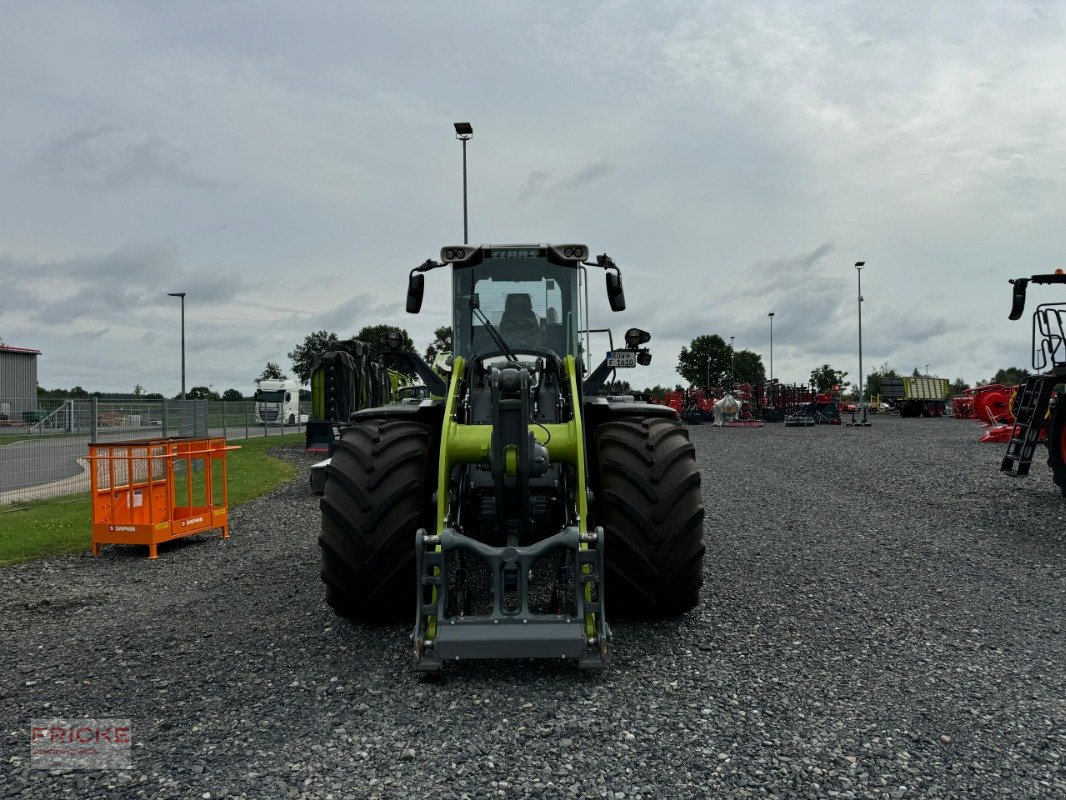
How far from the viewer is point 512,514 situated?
489 centimetres

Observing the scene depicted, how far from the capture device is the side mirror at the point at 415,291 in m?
6.07

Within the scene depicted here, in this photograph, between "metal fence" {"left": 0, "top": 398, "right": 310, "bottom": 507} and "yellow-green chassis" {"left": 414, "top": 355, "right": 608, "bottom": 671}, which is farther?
"metal fence" {"left": 0, "top": 398, "right": 310, "bottom": 507}

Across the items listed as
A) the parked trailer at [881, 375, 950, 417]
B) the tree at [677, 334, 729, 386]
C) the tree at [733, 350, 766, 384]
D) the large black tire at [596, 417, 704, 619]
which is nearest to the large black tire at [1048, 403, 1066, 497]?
the large black tire at [596, 417, 704, 619]

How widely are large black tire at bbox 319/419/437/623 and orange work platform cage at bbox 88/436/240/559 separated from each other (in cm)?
412

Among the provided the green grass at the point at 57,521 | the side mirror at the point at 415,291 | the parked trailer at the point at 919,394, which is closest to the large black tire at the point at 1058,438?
the side mirror at the point at 415,291

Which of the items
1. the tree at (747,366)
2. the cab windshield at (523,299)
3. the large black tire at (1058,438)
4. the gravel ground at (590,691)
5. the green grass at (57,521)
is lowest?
the gravel ground at (590,691)

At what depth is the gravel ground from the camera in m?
3.20

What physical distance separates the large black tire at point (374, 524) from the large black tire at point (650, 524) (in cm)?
117

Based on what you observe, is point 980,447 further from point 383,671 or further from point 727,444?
point 383,671

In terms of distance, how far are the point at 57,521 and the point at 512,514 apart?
8.27m

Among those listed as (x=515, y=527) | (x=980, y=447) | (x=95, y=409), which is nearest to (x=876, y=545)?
(x=515, y=527)

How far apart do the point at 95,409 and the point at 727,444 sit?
16371 millimetres

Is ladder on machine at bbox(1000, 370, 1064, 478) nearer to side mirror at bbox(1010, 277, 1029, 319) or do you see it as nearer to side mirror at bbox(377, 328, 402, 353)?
side mirror at bbox(1010, 277, 1029, 319)

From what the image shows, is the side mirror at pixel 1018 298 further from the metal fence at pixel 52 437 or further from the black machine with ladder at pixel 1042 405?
the metal fence at pixel 52 437
